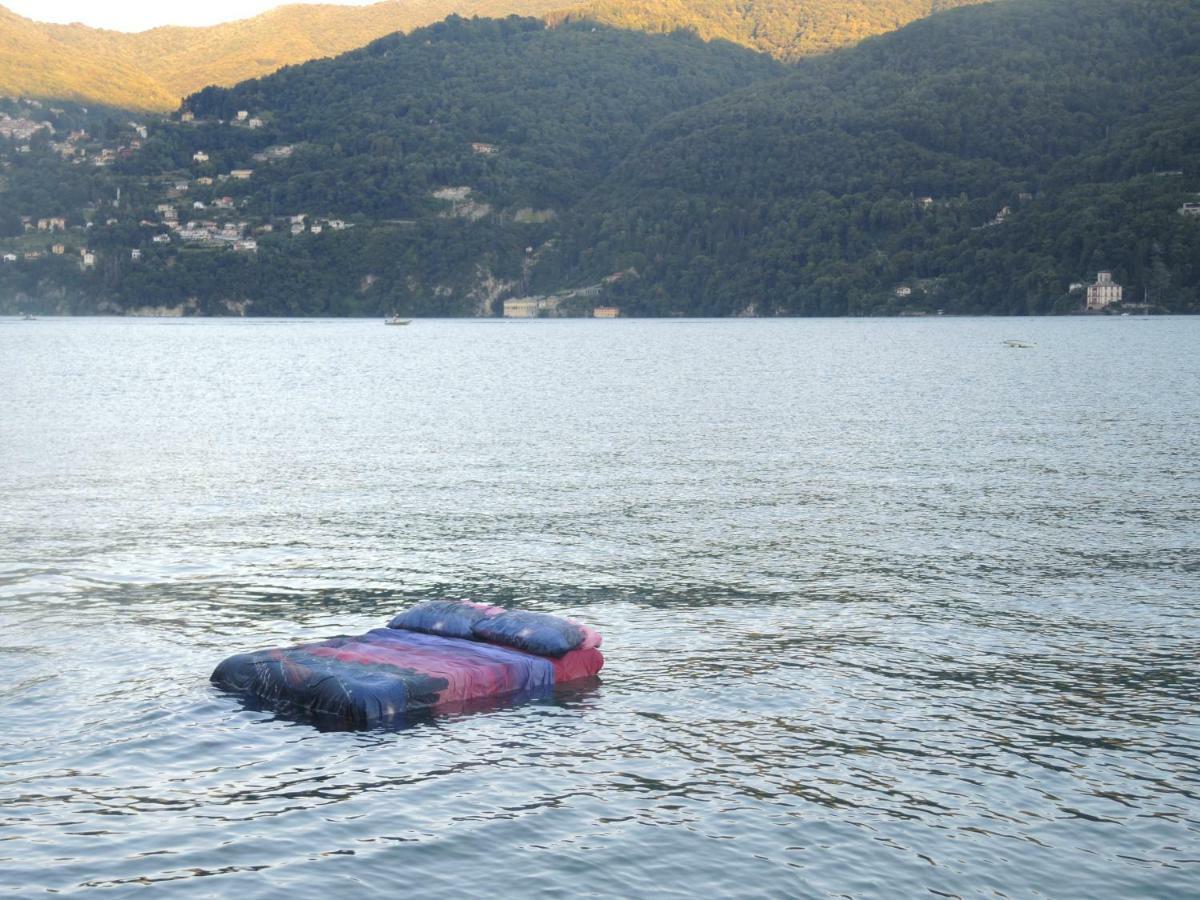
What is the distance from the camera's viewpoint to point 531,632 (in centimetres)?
2094


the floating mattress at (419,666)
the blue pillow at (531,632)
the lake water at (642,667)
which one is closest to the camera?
the lake water at (642,667)

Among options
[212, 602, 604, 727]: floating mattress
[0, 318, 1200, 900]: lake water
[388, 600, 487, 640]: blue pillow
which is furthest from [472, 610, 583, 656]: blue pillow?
[0, 318, 1200, 900]: lake water

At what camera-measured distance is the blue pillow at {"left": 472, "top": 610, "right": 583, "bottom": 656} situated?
2059 cm

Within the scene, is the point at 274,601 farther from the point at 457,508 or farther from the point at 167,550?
the point at 457,508

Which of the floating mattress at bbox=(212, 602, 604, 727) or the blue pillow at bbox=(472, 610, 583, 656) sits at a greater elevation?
the blue pillow at bbox=(472, 610, 583, 656)

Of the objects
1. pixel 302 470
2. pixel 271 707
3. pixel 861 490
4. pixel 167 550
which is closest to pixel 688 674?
pixel 271 707

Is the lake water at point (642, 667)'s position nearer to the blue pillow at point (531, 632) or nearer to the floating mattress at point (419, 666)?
the floating mattress at point (419, 666)

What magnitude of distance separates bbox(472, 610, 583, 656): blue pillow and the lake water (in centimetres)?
89

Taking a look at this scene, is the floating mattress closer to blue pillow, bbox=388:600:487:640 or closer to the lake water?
blue pillow, bbox=388:600:487:640

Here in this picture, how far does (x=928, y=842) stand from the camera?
1447cm

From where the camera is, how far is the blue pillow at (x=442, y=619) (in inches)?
848

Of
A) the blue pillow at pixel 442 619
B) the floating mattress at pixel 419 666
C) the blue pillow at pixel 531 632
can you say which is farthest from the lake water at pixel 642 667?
the blue pillow at pixel 442 619

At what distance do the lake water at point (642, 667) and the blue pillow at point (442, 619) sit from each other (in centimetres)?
217

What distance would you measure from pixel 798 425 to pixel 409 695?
45479mm
